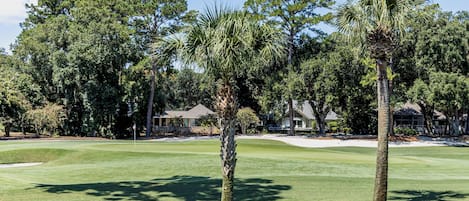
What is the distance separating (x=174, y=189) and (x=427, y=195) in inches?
289

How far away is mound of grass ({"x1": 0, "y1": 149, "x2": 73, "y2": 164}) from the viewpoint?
24594 millimetres

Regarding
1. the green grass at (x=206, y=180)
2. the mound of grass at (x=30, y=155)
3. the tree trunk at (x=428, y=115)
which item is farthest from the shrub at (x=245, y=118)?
the green grass at (x=206, y=180)

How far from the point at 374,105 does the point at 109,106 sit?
1107 inches

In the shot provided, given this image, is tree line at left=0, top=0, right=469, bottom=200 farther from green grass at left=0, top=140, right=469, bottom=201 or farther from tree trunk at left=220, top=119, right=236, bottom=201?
tree trunk at left=220, top=119, right=236, bottom=201

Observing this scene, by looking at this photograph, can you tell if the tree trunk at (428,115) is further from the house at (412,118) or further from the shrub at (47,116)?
the shrub at (47,116)

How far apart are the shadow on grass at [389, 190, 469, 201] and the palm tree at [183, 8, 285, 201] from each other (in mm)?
5468

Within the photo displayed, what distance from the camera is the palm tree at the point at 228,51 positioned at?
9.16m

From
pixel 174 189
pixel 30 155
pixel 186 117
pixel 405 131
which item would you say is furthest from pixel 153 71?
pixel 174 189

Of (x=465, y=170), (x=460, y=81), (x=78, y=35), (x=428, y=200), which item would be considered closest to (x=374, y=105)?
(x=460, y=81)

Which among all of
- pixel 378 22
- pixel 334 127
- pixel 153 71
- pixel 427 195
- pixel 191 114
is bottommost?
pixel 427 195

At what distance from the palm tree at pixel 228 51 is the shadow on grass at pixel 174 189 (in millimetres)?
3331

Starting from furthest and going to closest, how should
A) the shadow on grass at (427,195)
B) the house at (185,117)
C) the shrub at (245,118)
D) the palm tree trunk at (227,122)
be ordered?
the house at (185,117)
the shrub at (245,118)
the shadow on grass at (427,195)
the palm tree trunk at (227,122)

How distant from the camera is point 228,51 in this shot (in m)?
9.04

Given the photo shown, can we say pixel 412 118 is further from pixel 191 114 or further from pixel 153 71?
pixel 153 71
